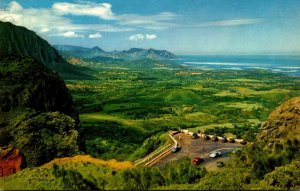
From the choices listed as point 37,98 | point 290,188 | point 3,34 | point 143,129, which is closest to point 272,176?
point 290,188

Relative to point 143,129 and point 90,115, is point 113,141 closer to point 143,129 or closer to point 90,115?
point 143,129

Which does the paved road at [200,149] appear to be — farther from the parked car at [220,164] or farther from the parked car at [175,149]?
the parked car at [220,164]

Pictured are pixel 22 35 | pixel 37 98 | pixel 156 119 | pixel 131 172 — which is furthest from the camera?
pixel 22 35

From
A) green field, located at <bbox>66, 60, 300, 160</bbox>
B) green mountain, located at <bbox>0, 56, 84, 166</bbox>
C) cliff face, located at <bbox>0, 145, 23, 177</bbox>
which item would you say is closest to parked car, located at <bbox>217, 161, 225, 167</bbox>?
green mountain, located at <bbox>0, 56, 84, 166</bbox>

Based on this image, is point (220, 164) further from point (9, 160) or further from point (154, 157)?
point (9, 160)

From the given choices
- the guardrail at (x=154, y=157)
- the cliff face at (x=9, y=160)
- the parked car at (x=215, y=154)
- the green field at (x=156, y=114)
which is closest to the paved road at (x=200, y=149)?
the parked car at (x=215, y=154)

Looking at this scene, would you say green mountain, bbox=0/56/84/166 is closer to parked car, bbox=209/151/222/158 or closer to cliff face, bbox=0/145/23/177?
cliff face, bbox=0/145/23/177
